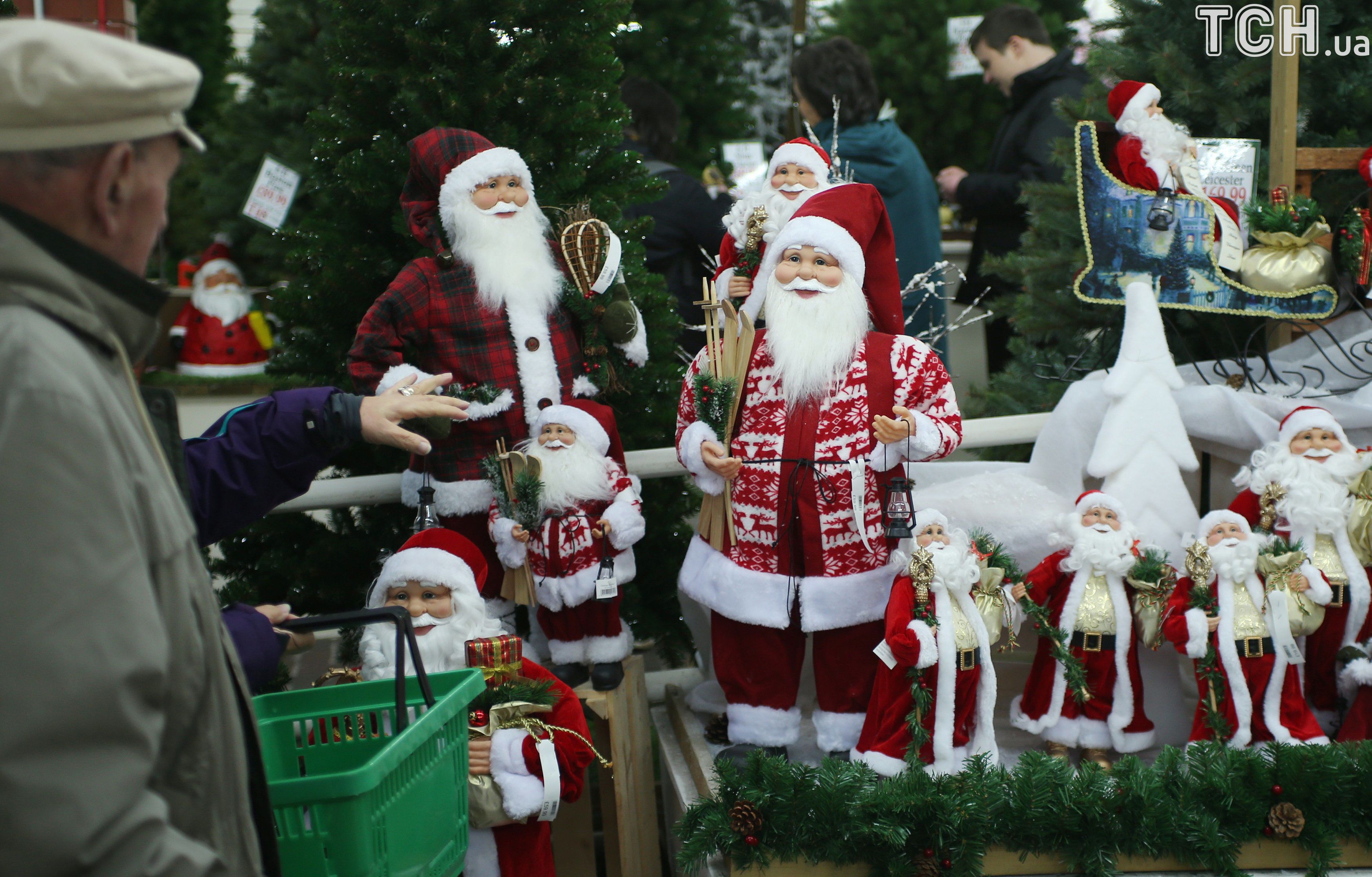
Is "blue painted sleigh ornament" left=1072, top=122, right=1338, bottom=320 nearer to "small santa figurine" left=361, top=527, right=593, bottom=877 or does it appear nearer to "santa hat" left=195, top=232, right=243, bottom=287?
"small santa figurine" left=361, top=527, right=593, bottom=877

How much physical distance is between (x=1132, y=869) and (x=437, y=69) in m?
2.91

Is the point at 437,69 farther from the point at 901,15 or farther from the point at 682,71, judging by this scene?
the point at 901,15

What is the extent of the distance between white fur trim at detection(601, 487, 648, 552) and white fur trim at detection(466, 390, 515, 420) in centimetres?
41

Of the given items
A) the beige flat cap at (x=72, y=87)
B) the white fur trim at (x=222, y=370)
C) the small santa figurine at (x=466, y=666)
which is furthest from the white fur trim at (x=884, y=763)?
the white fur trim at (x=222, y=370)

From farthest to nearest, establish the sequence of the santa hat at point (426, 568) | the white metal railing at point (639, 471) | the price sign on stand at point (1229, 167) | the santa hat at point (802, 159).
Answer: the price sign on stand at point (1229, 167)
the santa hat at point (802, 159)
the white metal railing at point (639, 471)
the santa hat at point (426, 568)

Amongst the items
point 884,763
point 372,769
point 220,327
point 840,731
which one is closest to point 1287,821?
→ point 884,763

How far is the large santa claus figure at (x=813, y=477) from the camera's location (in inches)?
126

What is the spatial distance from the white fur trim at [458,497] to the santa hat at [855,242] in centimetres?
91

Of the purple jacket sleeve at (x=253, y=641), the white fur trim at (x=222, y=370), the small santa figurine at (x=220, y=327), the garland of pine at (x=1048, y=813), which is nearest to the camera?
the purple jacket sleeve at (x=253, y=641)

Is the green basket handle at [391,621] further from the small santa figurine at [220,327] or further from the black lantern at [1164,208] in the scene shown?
the small santa figurine at [220,327]

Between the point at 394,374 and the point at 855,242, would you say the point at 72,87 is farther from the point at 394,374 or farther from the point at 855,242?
the point at 855,242

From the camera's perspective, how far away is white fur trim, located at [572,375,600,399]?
361 cm

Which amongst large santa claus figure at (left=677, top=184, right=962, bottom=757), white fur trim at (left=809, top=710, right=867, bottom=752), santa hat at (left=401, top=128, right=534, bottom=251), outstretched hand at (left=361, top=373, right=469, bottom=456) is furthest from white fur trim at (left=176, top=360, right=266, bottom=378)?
outstretched hand at (left=361, top=373, right=469, bottom=456)

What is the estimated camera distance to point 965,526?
359cm
